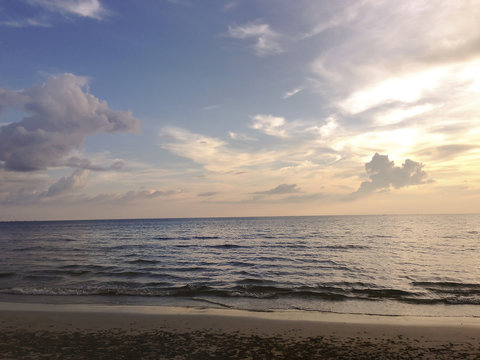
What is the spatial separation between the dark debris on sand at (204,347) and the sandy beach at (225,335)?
0.09ft

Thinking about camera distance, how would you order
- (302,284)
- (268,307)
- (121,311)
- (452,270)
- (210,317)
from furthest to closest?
1. (452,270)
2. (302,284)
3. (268,307)
4. (121,311)
5. (210,317)

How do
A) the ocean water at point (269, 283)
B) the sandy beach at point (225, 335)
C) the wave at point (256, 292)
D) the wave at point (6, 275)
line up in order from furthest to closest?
the wave at point (6, 275) < the wave at point (256, 292) < the ocean water at point (269, 283) < the sandy beach at point (225, 335)

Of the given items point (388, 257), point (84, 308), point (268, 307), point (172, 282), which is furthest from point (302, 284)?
point (388, 257)

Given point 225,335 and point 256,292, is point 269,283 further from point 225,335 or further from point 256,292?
point 225,335

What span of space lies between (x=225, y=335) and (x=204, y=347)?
4.14 ft

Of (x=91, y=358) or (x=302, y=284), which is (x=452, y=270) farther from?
(x=91, y=358)

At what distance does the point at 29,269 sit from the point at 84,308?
16945 mm

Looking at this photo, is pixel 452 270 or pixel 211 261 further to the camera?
pixel 211 261

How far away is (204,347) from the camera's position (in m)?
8.98

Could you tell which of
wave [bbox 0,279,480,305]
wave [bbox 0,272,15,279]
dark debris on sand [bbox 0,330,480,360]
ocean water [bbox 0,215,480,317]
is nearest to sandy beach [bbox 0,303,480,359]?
dark debris on sand [bbox 0,330,480,360]

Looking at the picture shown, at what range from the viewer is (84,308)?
14.2 metres

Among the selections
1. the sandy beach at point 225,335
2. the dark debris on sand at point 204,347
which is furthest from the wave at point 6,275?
the dark debris on sand at point 204,347

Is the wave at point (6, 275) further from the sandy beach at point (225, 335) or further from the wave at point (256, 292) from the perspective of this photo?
the sandy beach at point (225, 335)

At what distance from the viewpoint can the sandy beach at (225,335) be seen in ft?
28.1
